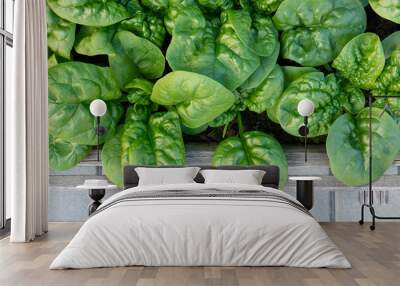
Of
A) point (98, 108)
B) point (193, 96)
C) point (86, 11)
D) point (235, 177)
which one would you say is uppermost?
point (86, 11)

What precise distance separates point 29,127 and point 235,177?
6.14 feet

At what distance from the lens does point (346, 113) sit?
6.29m

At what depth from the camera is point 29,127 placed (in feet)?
16.9

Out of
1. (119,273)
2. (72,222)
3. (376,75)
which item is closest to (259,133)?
(376,75)

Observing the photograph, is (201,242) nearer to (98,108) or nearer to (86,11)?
(98,108)

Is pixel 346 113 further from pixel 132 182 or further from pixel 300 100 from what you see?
pixel 132 182

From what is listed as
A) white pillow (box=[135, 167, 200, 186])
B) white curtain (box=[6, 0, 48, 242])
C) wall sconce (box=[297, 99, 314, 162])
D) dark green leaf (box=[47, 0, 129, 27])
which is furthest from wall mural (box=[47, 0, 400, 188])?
white curtain (box=[6, 0, 48, 242])

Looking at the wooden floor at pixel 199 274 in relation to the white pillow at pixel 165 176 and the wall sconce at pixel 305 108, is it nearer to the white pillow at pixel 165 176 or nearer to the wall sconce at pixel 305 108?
the white pillow at pixel 165 176

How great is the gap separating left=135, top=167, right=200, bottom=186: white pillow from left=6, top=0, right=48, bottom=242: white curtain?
0.89 meters

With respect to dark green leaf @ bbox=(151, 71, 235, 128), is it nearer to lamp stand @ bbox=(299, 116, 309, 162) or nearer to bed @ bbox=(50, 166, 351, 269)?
lamp stand @ bbox=(299, 116, 309, 162)

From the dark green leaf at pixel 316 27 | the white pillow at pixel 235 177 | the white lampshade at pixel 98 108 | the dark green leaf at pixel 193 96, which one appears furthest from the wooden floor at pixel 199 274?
the dark green leaf at pixel 316 27

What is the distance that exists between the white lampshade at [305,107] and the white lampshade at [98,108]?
6.30 ft

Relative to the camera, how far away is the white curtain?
5.04 meters

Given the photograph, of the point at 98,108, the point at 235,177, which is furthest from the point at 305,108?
the point at 98,108
